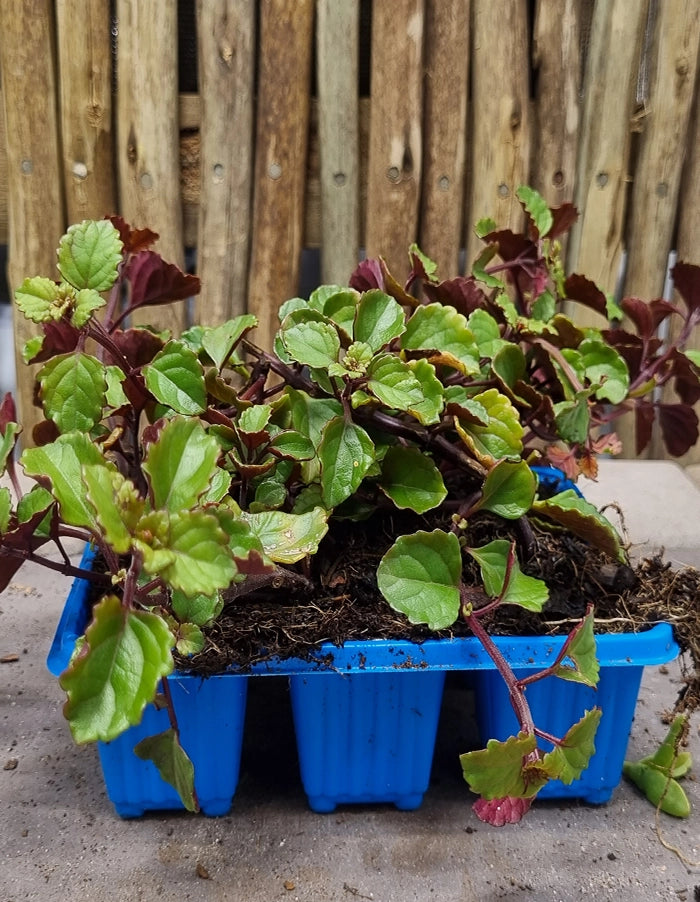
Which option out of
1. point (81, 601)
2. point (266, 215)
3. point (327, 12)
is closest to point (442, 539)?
point (81, 601)

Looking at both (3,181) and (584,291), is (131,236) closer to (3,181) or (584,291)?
(584,291)

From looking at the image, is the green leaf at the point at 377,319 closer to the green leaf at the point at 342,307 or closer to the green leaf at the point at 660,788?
the green leaf at the point at 342,307

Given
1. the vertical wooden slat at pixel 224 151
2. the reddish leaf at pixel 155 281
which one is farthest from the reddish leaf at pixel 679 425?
the vertical wooden slat at pixel 224 151

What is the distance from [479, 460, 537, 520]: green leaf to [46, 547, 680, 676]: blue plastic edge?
12 centimetres

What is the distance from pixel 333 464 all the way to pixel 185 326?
1.31 m

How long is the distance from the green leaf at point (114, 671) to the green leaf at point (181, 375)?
234 mm

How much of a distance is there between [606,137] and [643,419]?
1.04m

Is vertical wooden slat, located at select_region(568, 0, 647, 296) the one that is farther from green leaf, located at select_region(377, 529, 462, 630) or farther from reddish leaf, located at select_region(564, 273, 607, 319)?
green leaf, located at select_region(377, 529, 462, 630)

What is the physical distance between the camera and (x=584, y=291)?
95 cm

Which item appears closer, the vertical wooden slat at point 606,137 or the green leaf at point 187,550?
the green leaf at point 187,550

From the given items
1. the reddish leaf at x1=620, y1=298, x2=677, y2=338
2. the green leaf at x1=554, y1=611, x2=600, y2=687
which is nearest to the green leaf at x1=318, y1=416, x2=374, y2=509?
the green leaf at x1=554, y1=611, x2=600, y2=687

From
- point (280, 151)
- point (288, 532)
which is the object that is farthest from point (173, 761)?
point (280, 151)

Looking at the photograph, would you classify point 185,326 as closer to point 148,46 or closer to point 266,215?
point 266,215

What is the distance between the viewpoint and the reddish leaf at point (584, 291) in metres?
0.94
